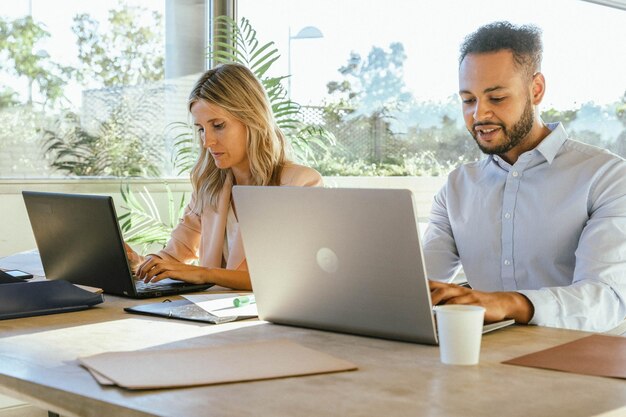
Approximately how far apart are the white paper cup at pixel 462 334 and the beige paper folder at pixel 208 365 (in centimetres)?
16

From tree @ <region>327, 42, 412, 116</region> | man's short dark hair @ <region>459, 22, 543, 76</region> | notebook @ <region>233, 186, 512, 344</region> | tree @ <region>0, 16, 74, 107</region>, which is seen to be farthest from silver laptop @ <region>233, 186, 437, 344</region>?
tree @ <region>327, 42, 412, 116</region>

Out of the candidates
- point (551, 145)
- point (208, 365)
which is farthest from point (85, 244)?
point (551, 145)

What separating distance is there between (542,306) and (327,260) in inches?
20.1

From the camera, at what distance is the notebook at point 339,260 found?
1520 millimetres

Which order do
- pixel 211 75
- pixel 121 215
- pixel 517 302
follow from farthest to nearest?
pixel 121 215, pixel 211 75, pixel 517 302

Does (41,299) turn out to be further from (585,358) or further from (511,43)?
(511,43)

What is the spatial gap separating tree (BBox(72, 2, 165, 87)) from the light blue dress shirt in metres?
2.58

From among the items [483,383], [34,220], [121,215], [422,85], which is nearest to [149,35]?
[121,215]

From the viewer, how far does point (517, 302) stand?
71.8 inches

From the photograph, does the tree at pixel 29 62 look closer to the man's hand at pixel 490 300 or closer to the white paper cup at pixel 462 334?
the man's hand at pixel 490 300

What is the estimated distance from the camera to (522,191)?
244 centimetres

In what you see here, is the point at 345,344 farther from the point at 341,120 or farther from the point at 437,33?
the point at 437,33

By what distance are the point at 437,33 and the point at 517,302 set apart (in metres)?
4.12

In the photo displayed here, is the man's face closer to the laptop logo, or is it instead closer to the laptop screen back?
the laptop logo
